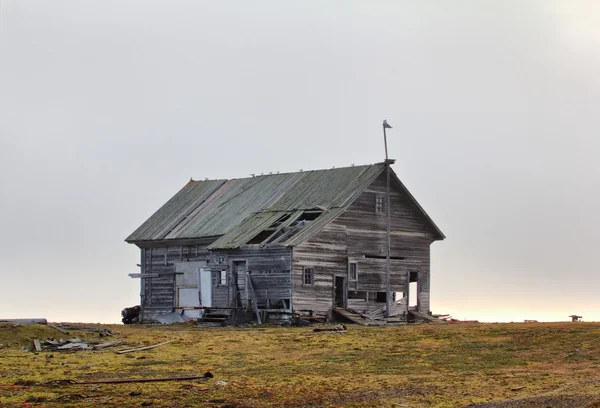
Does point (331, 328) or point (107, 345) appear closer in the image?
point (107, 345)

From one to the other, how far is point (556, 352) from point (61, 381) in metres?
14.4

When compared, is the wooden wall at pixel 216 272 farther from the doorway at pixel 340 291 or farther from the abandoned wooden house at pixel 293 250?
the doorway at pixel 340 291

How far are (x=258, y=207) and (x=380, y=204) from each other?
6342 mm

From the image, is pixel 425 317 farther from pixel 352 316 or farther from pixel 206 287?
pixel 206 287

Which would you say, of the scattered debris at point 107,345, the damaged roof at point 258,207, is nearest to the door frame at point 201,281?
the damaged roof at point 258,207

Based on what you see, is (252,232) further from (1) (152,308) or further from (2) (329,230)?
(1) (152,308)

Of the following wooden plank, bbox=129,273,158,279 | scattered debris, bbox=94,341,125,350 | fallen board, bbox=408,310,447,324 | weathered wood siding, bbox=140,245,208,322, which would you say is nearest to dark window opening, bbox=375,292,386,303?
fallen board, bbox=408,310,447,324

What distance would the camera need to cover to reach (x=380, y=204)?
5762 cm

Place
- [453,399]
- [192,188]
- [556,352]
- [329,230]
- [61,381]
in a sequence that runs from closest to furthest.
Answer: [453,399]
[61,381]
[556,352]
[329,230]
[192,188]

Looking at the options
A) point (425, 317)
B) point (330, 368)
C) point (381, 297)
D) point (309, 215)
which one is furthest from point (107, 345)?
point (425, 317)

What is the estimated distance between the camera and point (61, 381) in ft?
101

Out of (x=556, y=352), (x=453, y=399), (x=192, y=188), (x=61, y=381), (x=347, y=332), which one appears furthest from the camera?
(x=192, y=188)

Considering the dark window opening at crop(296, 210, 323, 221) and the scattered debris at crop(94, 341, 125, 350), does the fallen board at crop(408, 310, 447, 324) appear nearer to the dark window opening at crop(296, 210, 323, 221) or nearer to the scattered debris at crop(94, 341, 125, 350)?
the dark window opening at crop(296, 210, 323, 221)

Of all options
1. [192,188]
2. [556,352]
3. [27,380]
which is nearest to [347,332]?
[556,352]
